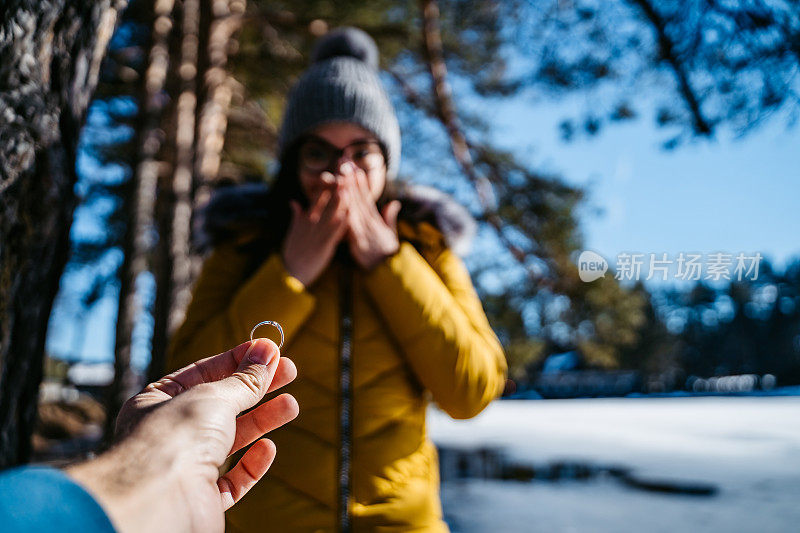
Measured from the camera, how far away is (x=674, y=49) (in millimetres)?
2559

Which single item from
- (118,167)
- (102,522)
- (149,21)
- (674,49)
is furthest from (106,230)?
(102,522)

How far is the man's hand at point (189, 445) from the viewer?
41 cm

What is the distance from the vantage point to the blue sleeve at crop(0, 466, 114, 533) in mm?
351

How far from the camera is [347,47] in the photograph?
1.47 metres

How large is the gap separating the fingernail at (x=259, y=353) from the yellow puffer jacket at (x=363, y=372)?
13.8 inches

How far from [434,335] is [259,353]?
48 centimetres

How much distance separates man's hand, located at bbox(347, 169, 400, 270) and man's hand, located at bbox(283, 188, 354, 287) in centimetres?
2

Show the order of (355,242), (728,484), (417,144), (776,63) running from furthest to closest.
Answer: (417,144), (728,484), (776,63), (355,242)

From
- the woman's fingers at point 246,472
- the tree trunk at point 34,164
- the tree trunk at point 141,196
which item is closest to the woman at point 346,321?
the woman's fingers at point 246,472

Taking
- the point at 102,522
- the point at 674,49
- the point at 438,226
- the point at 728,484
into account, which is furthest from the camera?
the point at 728,484

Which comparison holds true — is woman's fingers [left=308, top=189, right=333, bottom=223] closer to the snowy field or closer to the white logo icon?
the white logo icon

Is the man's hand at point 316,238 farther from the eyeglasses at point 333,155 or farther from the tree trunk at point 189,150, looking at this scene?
the tree trunk at point 189,150

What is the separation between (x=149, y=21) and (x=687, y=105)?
15.2 feet

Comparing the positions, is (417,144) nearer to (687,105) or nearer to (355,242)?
(687,105)
